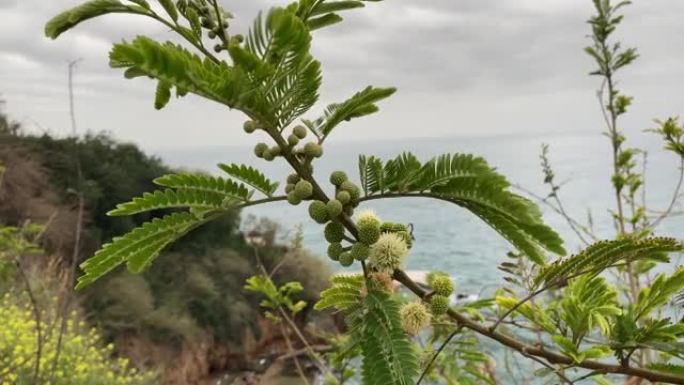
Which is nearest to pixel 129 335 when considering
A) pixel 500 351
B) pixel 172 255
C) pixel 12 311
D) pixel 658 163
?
pixel 172 255

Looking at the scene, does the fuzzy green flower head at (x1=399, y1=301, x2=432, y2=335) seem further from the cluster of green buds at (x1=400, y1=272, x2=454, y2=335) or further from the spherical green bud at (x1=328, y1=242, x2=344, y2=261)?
the spherical green bud at (x1=328, y1=242, x2=344, y2=261)

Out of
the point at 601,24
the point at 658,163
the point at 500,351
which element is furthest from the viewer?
the point at 500,351

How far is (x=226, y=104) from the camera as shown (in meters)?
0.53

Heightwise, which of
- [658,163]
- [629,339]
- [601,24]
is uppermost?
[601,24]

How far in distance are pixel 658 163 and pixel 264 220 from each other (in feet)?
33.8

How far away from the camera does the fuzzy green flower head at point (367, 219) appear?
0.66m

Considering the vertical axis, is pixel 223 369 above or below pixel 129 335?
below

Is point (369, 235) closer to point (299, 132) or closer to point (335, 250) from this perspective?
point (335, 250)

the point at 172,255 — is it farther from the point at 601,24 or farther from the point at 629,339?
the point at 629,339

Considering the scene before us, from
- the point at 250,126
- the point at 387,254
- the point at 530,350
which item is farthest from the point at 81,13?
the point at 530,350

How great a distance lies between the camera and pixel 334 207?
590 mm

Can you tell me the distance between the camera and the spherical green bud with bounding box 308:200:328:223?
596mm

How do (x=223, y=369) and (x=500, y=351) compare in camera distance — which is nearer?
(x=500, y=351)

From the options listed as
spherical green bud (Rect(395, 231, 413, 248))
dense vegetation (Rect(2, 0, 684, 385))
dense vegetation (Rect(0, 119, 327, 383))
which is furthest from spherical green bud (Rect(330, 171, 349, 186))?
dense vegetation (Rect(0, 119, 327, 383))
